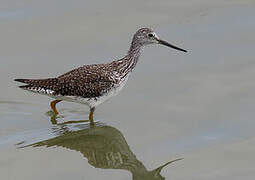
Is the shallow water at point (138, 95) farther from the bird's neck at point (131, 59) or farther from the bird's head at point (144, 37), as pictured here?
the bird's head at point (144, 37)

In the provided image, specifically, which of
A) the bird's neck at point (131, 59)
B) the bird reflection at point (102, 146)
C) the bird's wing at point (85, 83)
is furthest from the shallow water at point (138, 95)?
the bird's neck at point (131, 59)

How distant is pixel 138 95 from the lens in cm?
1394

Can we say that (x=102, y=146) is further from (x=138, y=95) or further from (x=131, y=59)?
(x=131, y=59)

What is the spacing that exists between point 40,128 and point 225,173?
12.2ft

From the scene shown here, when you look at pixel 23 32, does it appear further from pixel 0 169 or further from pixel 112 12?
pixel 0 169

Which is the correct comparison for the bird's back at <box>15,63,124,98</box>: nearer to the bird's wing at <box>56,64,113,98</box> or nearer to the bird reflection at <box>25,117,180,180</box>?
the bird's wing at <box>56,64,113,98</box>

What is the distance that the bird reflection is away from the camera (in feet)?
36.8

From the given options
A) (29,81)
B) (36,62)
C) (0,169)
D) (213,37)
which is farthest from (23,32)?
(0,169)

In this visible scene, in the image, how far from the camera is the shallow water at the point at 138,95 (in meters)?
11.4

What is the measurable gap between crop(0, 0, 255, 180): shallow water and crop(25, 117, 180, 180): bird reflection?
0.02 meters

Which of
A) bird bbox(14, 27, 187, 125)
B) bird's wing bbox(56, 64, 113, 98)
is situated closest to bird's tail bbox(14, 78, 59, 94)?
bird bbox(14, 27, 187, 125)

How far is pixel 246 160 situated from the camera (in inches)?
452

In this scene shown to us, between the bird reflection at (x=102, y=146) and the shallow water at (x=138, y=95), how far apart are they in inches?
0.7

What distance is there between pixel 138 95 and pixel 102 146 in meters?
2.06
